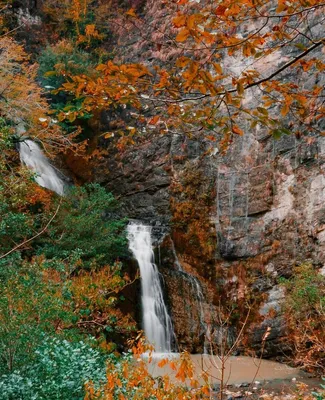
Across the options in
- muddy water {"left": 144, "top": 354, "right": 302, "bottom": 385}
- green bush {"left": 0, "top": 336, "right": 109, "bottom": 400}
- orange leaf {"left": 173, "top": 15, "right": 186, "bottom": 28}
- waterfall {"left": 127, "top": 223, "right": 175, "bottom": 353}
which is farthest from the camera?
waterfall {"left": 127, "top": 223, "right": 175, "bottom": 353}

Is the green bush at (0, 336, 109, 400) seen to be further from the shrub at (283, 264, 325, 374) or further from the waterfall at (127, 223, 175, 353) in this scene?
the waterfall at (127, 223, 175, 353)

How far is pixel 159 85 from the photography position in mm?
2432

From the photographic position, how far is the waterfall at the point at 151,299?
9.42m

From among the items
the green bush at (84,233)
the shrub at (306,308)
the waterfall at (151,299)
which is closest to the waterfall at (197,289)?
the waterfall at (151,299)

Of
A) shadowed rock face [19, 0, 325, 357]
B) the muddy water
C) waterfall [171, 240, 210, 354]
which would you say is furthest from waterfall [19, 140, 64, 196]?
the muddy water

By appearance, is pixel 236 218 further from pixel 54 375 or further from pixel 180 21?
pixel 180 21

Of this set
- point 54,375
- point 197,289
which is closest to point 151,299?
point 197,289

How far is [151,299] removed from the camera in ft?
32.6

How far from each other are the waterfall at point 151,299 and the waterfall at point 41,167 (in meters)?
2.98

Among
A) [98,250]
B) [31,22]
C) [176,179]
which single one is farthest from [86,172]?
[31,22]

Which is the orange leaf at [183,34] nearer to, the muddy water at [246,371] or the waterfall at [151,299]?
the muddy water at [246,371]

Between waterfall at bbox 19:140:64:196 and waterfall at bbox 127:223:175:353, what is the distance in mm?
2980

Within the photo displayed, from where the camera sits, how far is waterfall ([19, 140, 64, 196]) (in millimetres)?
12039

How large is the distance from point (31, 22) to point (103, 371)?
54.2ft
